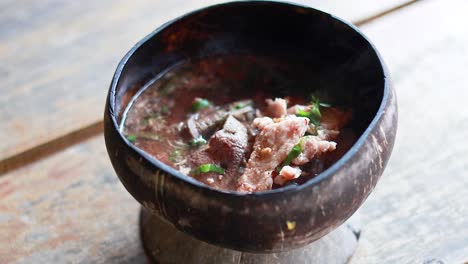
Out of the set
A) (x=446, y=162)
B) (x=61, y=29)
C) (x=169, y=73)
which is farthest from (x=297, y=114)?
(x=61, y=29)

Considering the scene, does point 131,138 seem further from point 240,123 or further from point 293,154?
point 293,154

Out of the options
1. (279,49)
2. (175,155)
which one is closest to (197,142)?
(175,155)

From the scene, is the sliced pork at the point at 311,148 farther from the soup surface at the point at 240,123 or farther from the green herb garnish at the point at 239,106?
the green herb garnish at the point at 239,106

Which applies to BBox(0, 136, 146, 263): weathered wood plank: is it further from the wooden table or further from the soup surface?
the soup surface

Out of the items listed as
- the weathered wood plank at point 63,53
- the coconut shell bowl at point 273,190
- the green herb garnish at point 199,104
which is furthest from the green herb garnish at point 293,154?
the weathered wood plank at point 63,53

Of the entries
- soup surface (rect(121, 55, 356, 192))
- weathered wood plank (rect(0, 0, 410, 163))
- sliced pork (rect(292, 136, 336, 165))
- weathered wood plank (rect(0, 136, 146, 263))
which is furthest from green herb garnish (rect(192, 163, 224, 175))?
weathered wood plank (rect(0, 0, 410, 163))

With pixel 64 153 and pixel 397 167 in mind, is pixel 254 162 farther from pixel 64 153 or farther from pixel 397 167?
pixel 64 153

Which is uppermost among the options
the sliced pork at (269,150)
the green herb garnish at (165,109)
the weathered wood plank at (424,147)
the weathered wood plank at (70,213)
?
the sliced pork at (269,150)
